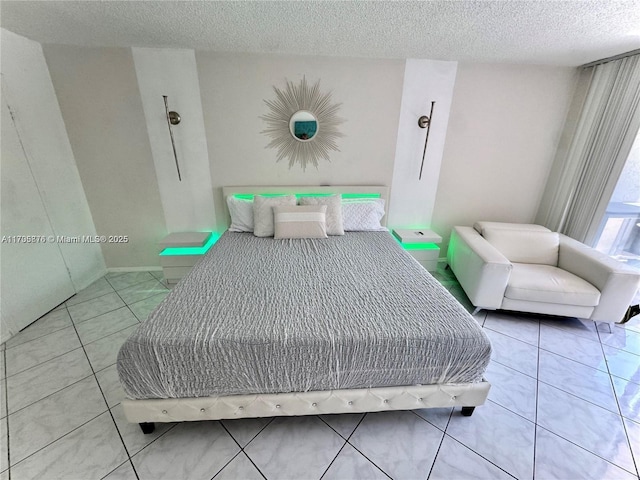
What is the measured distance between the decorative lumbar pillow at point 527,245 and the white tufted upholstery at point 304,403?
177 cm

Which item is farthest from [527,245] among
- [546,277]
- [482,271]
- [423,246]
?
[423,246]

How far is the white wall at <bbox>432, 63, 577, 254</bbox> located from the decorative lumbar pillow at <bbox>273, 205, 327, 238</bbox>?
62.1 inches

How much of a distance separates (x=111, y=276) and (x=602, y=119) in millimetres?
5412

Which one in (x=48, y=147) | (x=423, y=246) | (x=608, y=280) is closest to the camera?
(x=608, y=280)

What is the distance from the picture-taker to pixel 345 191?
9.95 feet

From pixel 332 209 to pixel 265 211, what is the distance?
2.24 ft

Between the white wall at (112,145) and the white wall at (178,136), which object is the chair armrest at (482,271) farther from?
the white wall at (112,145)

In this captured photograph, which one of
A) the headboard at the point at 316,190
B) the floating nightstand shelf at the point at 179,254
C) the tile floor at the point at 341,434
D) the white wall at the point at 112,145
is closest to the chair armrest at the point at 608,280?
the tile floor at the point at 341,434

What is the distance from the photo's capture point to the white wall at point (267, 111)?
2.62m

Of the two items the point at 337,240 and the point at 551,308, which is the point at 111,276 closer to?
the point at 337,240

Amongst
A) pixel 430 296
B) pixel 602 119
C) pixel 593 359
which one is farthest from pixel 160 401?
pixel 602 119

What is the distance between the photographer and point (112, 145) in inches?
106

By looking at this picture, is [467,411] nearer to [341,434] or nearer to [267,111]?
[341,434]

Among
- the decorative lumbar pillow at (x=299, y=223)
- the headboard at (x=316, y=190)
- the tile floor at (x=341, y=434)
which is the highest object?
the headboard at (x=316, y=190)
